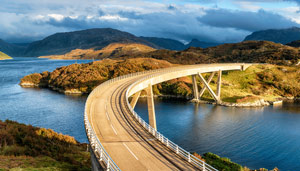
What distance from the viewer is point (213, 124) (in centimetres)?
6341

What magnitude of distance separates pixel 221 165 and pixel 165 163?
17.7m

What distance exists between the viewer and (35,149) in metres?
30.9

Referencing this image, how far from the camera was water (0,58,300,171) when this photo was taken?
44.8m

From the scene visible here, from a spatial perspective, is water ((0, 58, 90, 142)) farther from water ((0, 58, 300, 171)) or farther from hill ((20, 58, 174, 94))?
hill ((20, 58, 174, 94))

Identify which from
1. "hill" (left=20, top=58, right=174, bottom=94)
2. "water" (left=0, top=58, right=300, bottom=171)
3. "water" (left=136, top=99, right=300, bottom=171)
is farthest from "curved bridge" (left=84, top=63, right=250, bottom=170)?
"hill" (left=20, top=58, right=174, bottom=94)

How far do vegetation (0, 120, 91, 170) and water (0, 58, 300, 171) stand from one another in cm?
1623

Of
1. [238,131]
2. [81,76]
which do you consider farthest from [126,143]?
[81,76]

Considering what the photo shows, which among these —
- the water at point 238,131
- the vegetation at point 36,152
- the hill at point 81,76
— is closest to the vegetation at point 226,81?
the hill at point 81,76

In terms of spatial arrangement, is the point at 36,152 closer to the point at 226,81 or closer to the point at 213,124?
the point at 213,124

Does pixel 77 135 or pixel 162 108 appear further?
pixel 162 108

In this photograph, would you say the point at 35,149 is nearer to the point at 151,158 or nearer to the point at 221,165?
the point at 151,158

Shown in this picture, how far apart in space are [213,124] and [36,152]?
149ft

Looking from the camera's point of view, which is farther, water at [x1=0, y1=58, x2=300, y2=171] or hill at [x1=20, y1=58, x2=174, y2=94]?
hill at [x1=20, y1=58, x2=174, y2=94]

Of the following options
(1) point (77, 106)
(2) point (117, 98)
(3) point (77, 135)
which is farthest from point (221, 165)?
(1) point (77, 106)
